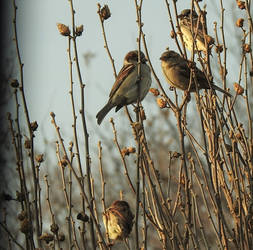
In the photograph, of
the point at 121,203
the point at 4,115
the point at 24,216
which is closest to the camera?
the point at 4,115

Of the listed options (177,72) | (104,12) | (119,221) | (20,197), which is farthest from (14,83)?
(177,72)

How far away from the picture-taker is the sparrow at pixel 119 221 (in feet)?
13.3

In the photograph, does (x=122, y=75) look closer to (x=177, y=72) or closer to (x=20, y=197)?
(x=177, y=72)

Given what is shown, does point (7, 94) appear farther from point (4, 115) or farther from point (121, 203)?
point (121, 203)

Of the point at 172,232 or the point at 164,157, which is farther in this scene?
the point at 164,157

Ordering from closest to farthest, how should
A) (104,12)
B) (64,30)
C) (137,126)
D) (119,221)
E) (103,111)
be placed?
(137,126) → (64,30) → (104,12) → (119,221) → (103,111)

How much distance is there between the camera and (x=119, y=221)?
4.12m

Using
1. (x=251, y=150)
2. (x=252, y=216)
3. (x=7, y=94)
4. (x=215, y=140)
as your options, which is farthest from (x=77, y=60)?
(x=252, y=216)

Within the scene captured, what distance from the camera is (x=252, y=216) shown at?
3.51 metres

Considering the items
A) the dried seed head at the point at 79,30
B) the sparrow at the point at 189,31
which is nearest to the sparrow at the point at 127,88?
the dried seed head at the point at 79,30

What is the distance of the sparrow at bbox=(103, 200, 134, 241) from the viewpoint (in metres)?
4.05

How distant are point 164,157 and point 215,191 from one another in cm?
1216

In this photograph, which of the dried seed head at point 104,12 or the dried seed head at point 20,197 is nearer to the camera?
the dried seed head at point 20,197

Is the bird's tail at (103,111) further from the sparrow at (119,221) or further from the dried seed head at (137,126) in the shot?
the dried seed head at (137,126)
